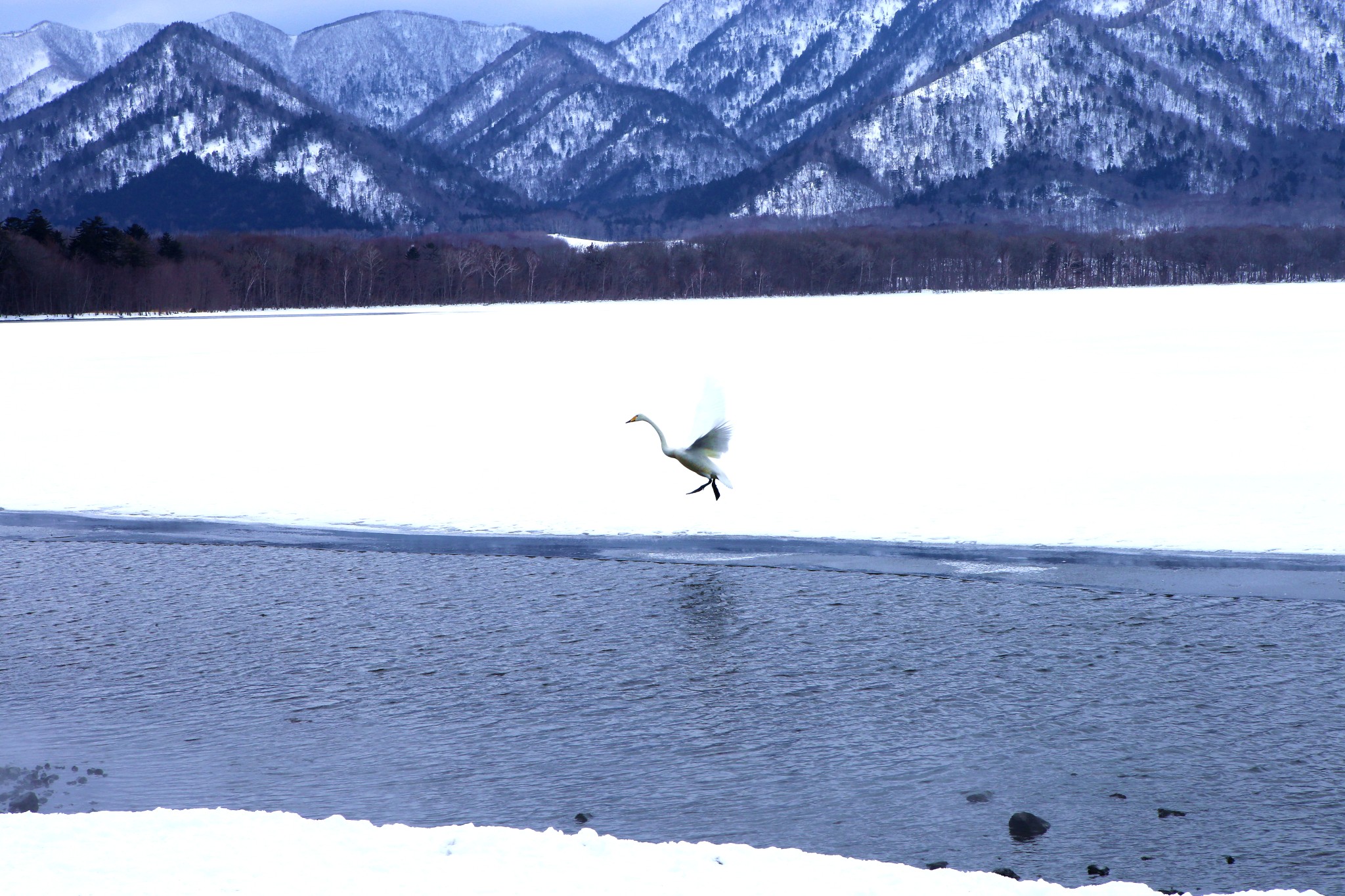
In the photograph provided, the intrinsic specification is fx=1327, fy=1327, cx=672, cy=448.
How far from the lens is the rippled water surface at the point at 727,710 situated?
613cm

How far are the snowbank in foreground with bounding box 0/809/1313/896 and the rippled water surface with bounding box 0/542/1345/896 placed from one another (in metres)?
0.48

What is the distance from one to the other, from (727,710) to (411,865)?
9.47 feet

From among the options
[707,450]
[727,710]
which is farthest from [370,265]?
[727,710]

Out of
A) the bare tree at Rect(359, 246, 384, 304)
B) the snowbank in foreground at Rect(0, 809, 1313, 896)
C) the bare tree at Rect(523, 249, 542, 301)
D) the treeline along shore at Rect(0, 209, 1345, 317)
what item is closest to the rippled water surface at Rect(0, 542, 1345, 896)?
the snowbank in foreground at Rect(0, 809, 1313, 896)

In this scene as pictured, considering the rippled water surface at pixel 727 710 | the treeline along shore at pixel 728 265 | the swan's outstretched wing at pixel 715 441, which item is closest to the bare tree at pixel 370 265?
the treeline along shore at pixel 728 265

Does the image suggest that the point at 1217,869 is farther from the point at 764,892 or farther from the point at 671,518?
the point at 671,518

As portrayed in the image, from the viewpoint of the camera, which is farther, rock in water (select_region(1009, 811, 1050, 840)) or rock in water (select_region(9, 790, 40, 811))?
rock in water (select_region(9, 790, 40, 811))

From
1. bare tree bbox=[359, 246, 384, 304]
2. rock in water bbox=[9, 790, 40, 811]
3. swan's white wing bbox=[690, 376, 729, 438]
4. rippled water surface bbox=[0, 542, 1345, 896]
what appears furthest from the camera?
bare tree bbox=[359, 246, 384, 304]

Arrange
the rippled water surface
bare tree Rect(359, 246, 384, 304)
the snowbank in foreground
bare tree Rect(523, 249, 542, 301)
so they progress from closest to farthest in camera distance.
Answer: the snowbank in foreground, the rippled water surface, bare tree Rect(359, 246, 384, 304), bare tree Rect(523, 249, 542, 301)

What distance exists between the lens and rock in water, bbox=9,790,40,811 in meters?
6.28

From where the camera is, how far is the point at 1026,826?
6.04 m

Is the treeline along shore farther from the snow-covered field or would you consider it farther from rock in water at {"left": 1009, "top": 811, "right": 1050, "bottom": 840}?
rock in water at {"left": 1009, "top": 811, "right": 1050, "bottom": 840}

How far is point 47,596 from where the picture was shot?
10984mm

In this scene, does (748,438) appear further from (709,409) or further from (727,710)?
(727,710)
